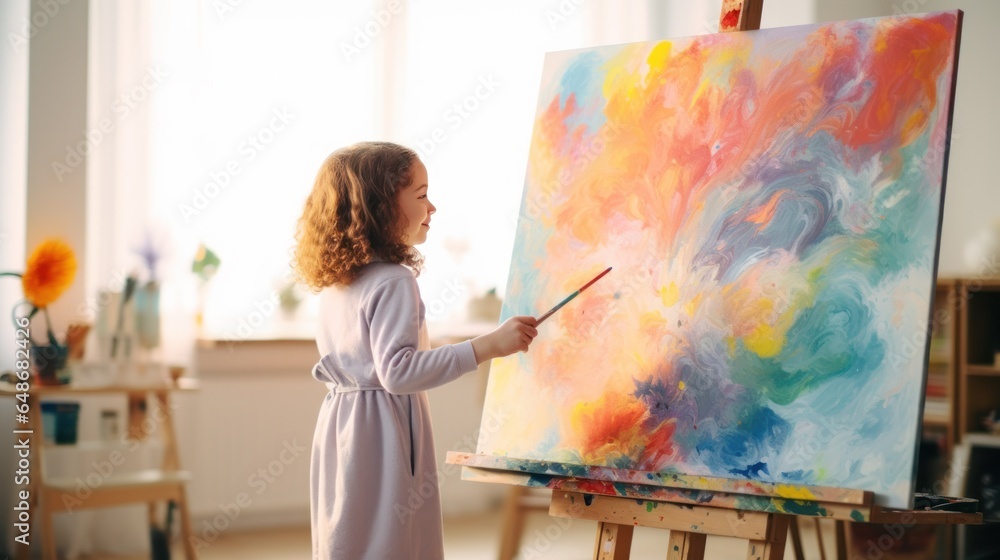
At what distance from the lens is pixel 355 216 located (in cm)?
167

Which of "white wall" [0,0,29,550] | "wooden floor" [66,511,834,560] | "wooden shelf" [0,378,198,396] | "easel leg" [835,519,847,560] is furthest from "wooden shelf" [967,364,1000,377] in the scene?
"white wall" [0,0,29,550]

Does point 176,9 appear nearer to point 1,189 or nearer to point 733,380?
point 1,189

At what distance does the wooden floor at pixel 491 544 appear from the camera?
3.48 metres

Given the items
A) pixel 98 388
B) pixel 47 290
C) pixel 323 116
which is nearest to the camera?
pixel 98 388

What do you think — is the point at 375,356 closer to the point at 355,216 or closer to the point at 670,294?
the point at 355,216

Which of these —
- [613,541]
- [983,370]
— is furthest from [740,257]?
[983,370]

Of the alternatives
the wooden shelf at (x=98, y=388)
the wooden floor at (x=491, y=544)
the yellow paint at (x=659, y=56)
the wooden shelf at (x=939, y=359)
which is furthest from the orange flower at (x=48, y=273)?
the wooden shelf at (x=939, y=359)

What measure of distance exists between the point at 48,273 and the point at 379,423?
1.95 m

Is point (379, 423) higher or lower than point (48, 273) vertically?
lower

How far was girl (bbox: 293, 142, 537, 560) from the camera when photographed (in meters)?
1.60

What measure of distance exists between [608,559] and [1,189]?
2.57m

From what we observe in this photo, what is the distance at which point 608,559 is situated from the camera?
5.59 feet

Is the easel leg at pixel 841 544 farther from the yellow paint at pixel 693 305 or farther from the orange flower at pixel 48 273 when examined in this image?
the orange flower at pixel 48 273

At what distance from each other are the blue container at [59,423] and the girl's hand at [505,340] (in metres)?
1.99
